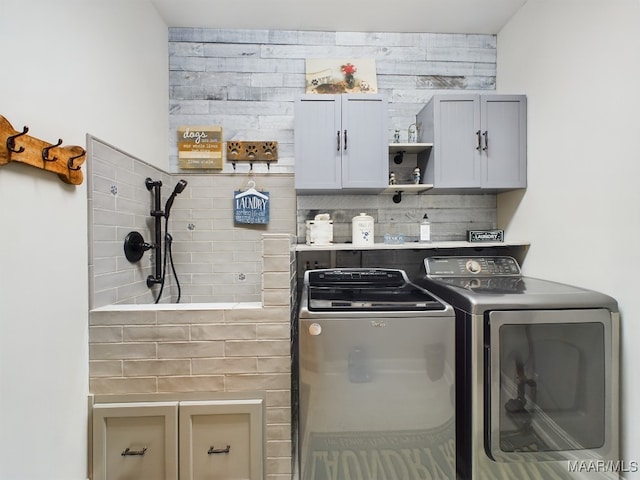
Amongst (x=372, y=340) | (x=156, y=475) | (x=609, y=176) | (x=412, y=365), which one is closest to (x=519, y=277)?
(x=609, y=176)

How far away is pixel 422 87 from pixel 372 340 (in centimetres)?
207

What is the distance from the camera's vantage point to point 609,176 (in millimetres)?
1504

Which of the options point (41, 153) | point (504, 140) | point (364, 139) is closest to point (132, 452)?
point (41, 153)

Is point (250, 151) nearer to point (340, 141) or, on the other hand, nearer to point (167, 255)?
point (340, 141)

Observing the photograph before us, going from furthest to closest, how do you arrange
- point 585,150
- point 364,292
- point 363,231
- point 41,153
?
point 363,231 < point 364,292 < point 585,150 < point 41,153

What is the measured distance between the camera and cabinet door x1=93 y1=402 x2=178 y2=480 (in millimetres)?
1408

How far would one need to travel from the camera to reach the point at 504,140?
6.85 ft

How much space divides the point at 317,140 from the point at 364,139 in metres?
0.33

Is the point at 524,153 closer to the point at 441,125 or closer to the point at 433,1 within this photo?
the point at 441,125

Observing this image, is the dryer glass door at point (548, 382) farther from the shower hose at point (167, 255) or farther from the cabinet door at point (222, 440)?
the shower hose at point (167, 255)

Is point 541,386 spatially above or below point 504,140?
below

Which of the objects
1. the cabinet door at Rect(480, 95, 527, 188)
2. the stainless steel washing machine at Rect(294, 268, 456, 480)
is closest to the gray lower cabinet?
the stainless steel washing machine at Rect(294, 268, 456, 480)

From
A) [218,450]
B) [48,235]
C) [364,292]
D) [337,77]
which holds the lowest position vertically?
[218,450]

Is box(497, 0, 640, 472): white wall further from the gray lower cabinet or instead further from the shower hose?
the shower hose
